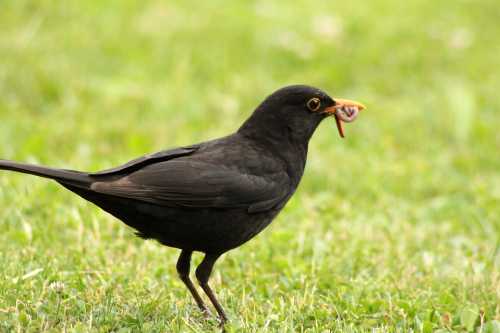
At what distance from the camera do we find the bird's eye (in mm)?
4855

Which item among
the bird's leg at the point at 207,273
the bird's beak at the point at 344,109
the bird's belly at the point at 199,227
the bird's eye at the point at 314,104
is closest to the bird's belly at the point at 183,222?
the bird's belly at the point at 199,227

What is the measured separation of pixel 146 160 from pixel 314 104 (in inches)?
41.7

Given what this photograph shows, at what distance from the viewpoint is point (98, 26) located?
10.4 m

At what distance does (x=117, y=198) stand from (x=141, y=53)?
6.06m

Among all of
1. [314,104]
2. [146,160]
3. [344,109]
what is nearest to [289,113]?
[314,104]

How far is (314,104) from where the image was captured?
16.0 feet

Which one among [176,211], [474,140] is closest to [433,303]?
[176,211]

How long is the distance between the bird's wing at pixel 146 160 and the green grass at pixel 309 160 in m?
0.65

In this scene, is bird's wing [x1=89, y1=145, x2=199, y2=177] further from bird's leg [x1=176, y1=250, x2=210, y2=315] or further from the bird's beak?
the bird's beak

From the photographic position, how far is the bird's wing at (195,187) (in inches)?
164

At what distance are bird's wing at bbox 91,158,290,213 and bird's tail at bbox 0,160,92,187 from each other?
0.07 m

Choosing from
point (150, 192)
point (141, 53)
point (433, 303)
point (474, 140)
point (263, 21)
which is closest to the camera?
point (150, 192)

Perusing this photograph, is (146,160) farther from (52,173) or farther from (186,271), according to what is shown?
(186,271)

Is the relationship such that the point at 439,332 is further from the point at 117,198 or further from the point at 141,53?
the point at 141,53
